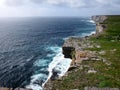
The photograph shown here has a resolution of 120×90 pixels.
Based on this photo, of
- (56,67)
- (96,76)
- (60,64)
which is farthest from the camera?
(60,64)

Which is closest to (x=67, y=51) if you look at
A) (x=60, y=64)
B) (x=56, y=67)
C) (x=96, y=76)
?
(x=60, y=64)

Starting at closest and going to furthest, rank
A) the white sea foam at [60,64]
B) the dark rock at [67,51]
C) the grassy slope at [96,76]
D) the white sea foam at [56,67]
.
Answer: the grassy slope at [96,76] < the white sea foam at [56,67] < the white sea foam at [60,64] < the dark rock at [67,51]

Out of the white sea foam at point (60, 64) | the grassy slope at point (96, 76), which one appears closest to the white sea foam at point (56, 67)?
the white sea foam at point (60, 64)

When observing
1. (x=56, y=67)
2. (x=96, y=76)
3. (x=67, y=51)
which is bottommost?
(x=56, y=67)

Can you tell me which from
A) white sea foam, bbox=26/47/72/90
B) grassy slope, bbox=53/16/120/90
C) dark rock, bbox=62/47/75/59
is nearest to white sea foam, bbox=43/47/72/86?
white sea foam, bbox=26/47/72/90

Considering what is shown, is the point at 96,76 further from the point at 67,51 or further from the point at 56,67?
the point at 67,51

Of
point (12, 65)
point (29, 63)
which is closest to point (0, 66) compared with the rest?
point (12, 65)

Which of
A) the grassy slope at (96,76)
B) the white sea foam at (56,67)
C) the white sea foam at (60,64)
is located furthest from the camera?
the white sea foam at (60,64)

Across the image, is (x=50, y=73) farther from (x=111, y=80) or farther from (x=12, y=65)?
(x=111, y=80)

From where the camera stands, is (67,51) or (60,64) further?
(67,51)

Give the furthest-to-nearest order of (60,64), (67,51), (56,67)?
(67,51), (60,64), (56,67)

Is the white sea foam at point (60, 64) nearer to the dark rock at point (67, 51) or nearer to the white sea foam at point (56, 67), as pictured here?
the white sea foam at point (56, 67)
